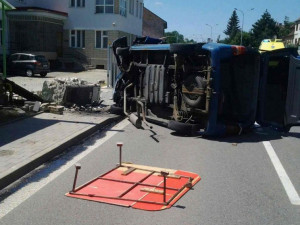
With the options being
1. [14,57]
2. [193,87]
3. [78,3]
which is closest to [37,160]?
[193,87]

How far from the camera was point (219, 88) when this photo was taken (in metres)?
8.56

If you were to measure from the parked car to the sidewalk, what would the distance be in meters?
16.5

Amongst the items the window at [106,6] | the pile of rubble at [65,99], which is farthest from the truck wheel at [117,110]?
the window at [106,6]

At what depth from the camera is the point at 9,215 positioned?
436cm

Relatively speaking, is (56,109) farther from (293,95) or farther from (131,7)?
(131,7)

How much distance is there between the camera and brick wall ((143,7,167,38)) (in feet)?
182

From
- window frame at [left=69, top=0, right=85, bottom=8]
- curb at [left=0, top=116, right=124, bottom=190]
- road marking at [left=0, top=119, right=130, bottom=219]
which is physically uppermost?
window frame at [left=69, top=0, right=85, bottom=8]

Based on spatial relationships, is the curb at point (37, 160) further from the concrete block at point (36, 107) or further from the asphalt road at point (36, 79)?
the asphalt road at point (36, 79)

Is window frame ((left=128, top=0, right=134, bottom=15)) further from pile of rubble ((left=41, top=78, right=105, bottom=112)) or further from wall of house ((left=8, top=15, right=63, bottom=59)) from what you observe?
pile of rubble ((left=41, top=78, right=105, bottom=112))

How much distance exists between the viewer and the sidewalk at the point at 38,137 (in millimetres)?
5848

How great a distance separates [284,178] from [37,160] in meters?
3.97

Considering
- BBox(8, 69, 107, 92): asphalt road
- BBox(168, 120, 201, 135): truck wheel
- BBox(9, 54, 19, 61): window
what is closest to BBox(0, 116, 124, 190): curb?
BBox(168, 120, 201, 135): truck wheel

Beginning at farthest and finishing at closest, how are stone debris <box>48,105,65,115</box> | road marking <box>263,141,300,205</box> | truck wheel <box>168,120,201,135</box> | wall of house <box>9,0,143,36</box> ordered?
1. wall of house <box>9,0,143,36</box>
2. stone debris <box>48,105,65,115</box>
3. truck wheel <box>168,120,201,135</box>
4. road marking <box>263,141,300,205</box>

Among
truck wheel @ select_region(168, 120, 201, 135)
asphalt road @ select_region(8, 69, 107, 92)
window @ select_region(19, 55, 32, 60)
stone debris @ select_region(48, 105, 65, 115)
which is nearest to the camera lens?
truck wheel @ select_region(168, 120, 201, 135)
